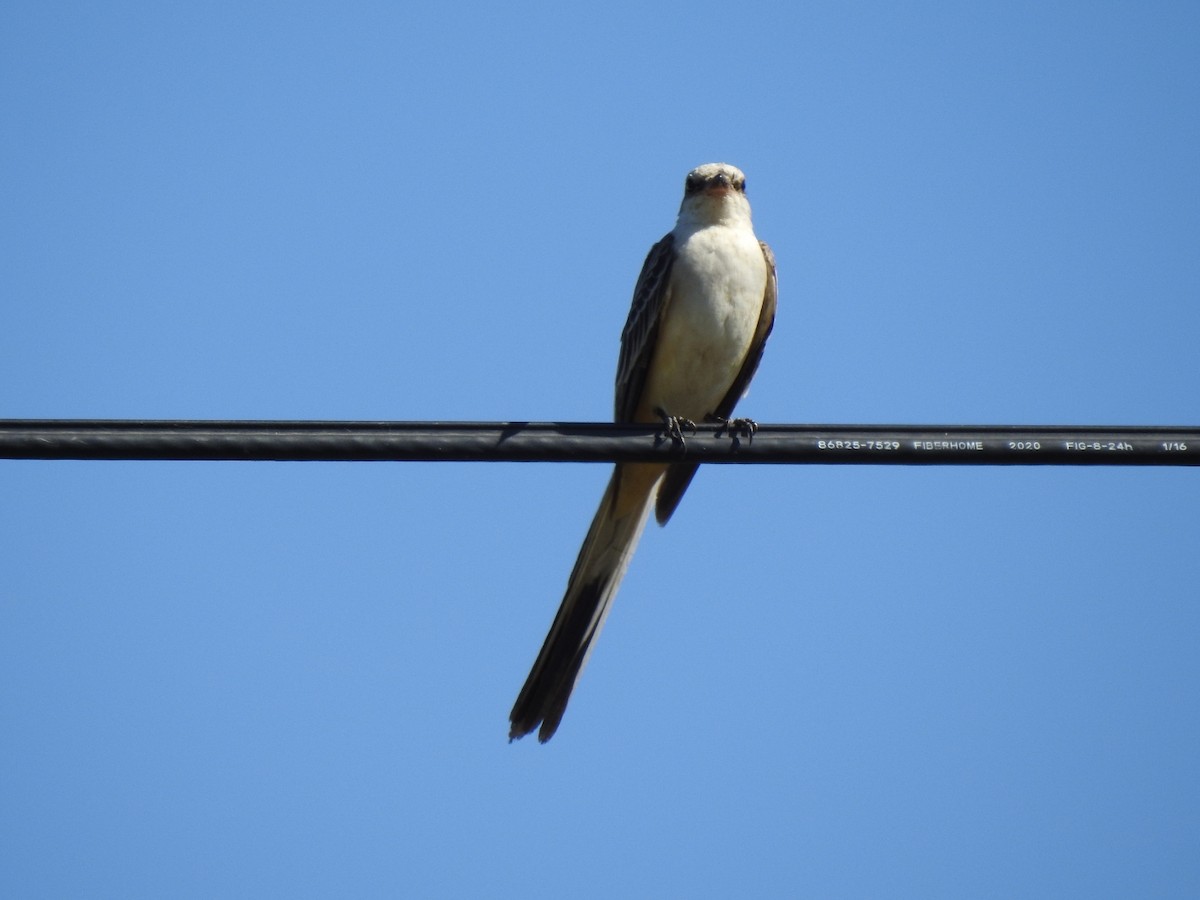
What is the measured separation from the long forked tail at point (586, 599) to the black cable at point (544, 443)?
7.76ft

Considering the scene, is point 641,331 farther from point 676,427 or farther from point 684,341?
point 676,427

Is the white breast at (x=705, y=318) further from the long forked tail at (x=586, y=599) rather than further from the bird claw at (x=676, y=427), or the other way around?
the long forked tail at (x=586, y=599)

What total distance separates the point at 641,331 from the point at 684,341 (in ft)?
0.95

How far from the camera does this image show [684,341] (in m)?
9.18

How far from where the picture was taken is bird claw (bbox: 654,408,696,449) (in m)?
6.27

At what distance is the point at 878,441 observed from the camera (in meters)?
5.79

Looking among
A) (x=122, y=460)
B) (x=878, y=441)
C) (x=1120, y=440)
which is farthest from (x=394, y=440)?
(x=1120, y=440)

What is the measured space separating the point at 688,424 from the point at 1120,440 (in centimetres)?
284

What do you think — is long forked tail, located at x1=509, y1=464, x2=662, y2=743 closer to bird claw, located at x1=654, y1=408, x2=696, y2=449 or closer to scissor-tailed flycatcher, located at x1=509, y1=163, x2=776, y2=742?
scissor-tailed flycatcher, located at x1=509, y1=163, x2=776, y2=742

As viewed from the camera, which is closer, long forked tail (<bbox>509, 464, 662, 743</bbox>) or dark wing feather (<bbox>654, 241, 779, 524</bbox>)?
long forked tail (<bbox>509, 464, 662, 743</bbox>)

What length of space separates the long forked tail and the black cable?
2367 millimetres

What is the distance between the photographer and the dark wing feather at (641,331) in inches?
364

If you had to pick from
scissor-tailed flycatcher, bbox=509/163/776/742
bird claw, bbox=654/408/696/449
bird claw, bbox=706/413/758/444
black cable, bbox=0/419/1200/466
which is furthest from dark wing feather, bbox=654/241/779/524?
black cable, bbox=0/419/1200/466

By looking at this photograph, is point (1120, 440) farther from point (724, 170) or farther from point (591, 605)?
point (724, 170)
